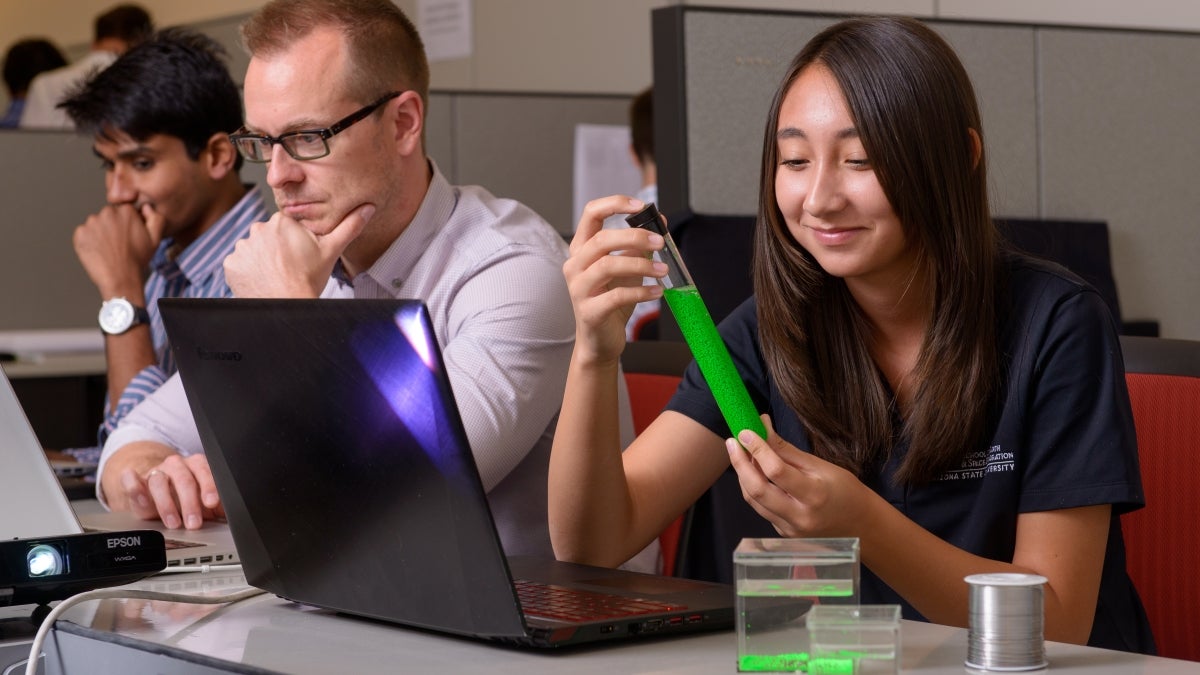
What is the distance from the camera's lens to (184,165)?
2268 mm

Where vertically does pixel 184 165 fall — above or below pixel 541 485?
above

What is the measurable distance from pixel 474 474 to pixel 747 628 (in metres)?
0.16

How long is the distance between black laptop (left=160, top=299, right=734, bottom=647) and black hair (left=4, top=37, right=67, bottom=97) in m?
5.23

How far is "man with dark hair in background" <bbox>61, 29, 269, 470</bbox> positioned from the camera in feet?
7.22

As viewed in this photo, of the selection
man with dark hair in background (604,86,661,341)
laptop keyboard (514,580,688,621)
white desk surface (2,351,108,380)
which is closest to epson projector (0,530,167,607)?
laptop keyboard (514,580,688,621)

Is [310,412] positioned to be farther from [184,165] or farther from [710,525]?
[184,165]

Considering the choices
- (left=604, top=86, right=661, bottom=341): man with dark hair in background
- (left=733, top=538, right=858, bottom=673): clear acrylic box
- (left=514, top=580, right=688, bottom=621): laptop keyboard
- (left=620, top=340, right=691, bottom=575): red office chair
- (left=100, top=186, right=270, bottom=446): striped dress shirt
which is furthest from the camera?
(left=604, top=86, right=661, bottom=341): man with dark hair in background

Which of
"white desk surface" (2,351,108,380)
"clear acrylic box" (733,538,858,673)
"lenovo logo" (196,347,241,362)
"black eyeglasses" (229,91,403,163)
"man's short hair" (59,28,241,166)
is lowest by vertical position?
"white desk surface" (2,351,108,380)

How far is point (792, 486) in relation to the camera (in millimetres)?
916

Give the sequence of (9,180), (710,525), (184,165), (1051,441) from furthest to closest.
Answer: (9,180), (184,165), (710,525), (1051,441)

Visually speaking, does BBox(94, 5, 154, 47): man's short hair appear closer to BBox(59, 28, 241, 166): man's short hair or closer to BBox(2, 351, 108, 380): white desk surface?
BBox(2, 351, 108, 380): white desk surface

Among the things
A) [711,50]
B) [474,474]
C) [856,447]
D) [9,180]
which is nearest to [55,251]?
[9,180]

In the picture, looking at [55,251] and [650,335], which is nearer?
[650,335]

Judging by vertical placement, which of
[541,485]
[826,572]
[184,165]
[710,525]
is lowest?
[710,525]
